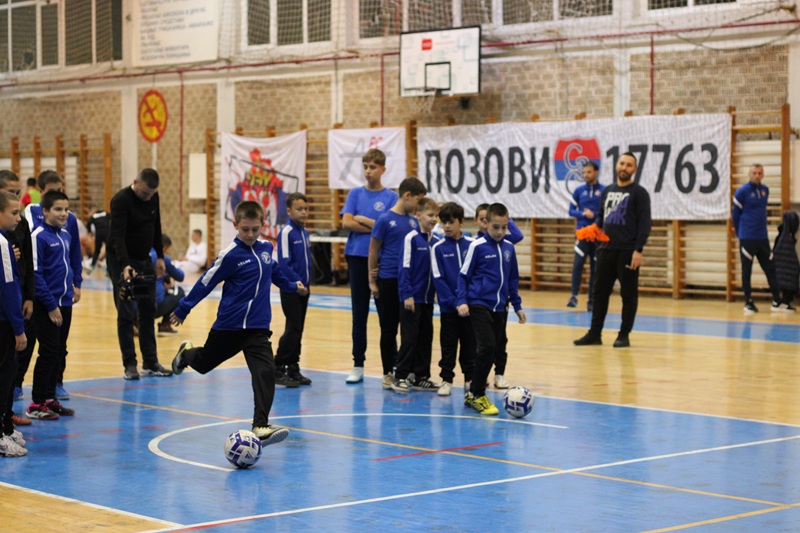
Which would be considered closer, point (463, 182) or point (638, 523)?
point (638, 523)

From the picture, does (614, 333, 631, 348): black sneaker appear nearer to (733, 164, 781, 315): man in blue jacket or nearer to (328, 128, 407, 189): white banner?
(733, 164, 781, 315): man in blue jacket

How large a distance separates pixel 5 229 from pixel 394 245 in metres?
3.69

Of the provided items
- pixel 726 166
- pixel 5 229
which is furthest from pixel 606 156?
pixel 5 229

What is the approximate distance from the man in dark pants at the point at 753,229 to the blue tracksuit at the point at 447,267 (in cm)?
882

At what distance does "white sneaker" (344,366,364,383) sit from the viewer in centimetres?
1067

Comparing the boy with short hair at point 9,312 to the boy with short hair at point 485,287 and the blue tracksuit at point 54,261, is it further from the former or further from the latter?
the boy with short hair at point 485,287

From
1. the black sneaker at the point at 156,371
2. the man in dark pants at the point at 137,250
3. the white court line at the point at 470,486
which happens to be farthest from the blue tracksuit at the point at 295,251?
the white court line at the point at 470,486

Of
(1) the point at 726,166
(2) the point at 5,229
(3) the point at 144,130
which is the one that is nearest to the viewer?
(2) the point at 5,229

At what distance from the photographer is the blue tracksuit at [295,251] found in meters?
10.4

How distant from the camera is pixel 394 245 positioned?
1019 cm

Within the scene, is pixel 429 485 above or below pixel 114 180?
below

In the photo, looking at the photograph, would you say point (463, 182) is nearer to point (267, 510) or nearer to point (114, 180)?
point (114, 180)

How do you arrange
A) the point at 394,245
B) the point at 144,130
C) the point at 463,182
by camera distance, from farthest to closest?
the point at 144,130 → the point at 463,182 → the point at 394,245

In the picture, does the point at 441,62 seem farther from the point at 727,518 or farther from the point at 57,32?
the point at 727,518
